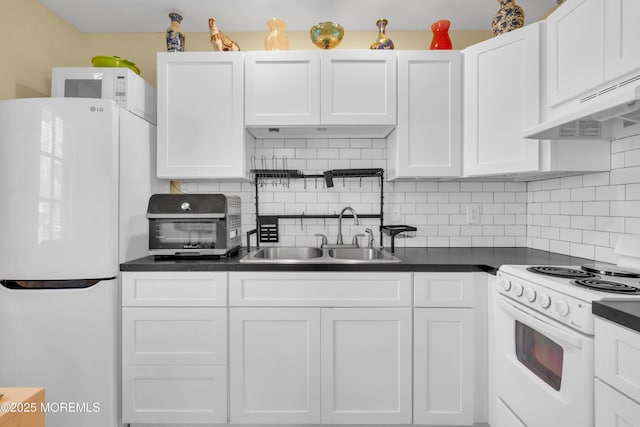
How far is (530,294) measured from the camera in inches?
53.2

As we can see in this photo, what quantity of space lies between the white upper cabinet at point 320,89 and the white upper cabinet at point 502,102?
0.49 meters

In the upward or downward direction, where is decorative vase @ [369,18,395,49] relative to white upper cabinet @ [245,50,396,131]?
upward

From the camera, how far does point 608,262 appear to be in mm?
1773

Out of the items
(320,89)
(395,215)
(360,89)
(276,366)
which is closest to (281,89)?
(320,89)

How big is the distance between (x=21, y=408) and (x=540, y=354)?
1.79 metres

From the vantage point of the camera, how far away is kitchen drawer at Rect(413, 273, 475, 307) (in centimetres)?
177

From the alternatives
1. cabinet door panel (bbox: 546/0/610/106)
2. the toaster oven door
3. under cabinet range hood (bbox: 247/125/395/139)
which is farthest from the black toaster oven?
cabinet door panel (bbox: 546/0/610/106)

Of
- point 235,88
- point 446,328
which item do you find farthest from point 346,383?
point 235,88

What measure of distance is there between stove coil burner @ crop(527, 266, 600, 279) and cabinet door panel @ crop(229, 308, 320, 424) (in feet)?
3.52

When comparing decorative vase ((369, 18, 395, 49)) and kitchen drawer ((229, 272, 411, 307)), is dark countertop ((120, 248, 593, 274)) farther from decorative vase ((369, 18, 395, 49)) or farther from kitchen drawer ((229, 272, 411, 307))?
decorative vase ((369, 18, 395, 49))


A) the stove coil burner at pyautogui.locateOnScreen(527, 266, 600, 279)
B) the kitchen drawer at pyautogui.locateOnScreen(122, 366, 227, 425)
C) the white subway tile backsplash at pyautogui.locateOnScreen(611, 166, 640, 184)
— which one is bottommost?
the kitchen drawer at pyautogui.locateOnScreen(122, 366, 227, 425)

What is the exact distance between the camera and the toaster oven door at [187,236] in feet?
6.32

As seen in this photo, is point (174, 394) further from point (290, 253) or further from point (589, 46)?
point (589, 46)

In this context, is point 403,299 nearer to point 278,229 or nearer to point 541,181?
point 278,229
